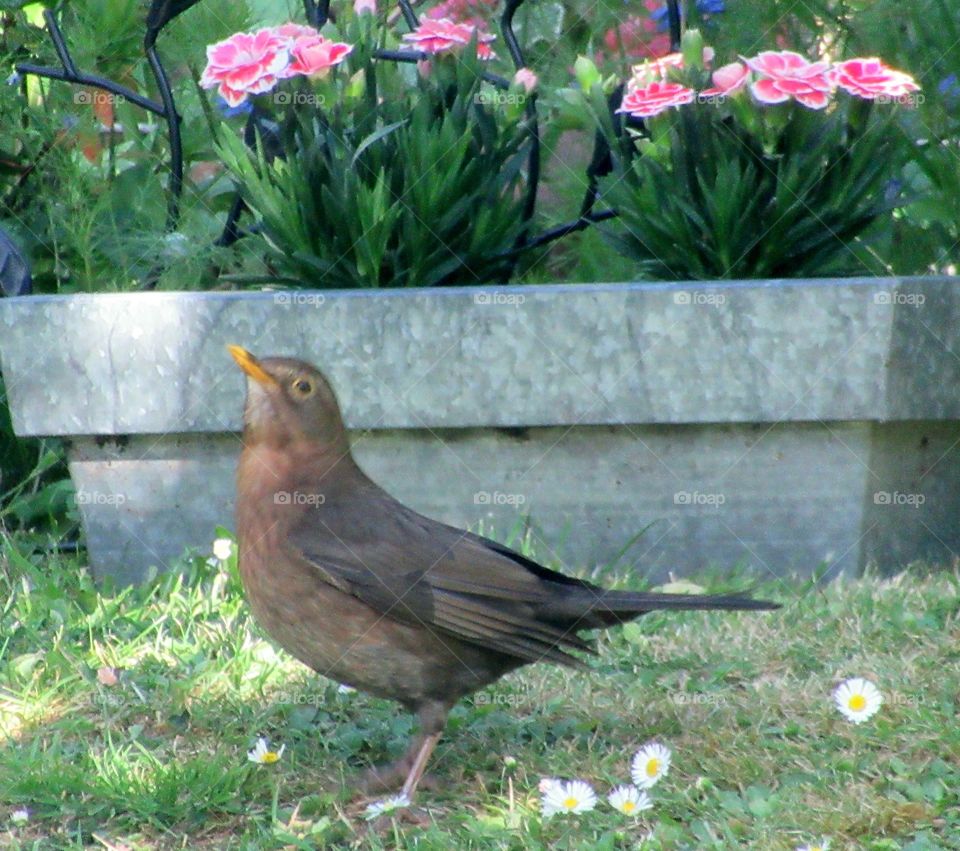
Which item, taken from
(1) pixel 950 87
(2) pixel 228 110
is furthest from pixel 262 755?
(1) pixel 950 87

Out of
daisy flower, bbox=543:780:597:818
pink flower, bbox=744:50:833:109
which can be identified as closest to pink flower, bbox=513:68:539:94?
pink flower, bbox=744:50:833:109

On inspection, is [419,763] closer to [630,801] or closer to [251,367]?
[630,801]

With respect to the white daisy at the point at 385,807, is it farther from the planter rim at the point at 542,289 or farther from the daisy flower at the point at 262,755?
the planter rim at the point at 542,289

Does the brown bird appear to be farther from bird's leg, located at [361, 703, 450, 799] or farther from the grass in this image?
the grass

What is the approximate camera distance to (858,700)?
10.2ft

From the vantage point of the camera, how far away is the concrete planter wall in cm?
411

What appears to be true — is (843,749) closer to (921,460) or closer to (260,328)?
(921,460)

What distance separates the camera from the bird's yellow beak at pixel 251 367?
3006 millimetres

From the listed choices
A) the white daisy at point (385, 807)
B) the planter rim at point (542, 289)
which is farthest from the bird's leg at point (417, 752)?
the planter rim at point (542, 289)

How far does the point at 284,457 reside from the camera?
119 inches

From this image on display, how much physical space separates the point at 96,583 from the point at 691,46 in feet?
7.94

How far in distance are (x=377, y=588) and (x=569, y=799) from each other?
1.84 feet

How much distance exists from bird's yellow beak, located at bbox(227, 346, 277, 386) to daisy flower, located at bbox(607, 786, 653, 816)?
43.1 inches

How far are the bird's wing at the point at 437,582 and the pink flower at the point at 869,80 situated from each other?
1.92 m
